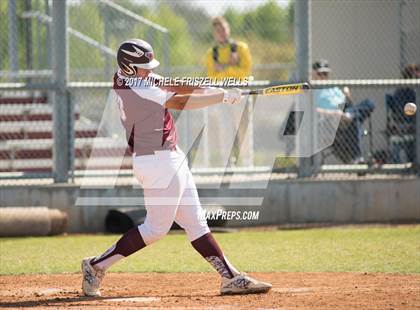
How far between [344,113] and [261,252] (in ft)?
12.9

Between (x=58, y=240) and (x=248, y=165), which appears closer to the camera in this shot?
(x=58, y=240)

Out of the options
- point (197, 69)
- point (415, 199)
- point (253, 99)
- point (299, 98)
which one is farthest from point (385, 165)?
point (197, 69)

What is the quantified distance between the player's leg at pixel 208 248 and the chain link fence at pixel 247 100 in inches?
212

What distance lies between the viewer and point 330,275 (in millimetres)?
8297

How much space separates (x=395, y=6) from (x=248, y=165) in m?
4.13

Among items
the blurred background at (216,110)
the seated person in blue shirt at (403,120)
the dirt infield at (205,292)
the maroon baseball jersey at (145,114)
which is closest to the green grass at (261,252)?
the dirt infield at (205,292)

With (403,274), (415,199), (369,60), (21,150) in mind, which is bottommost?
(403,274)

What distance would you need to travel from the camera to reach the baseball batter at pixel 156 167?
23.7 ft

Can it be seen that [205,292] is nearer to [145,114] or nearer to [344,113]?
[145,114]

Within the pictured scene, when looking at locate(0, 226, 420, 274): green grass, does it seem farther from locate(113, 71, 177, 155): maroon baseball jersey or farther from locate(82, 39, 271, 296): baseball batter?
locate(113, 71, 177, 155): maroon baseball jersey

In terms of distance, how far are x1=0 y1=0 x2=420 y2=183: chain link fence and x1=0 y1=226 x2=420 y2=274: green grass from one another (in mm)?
1542

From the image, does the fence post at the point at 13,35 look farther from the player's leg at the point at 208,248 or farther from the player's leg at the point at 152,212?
the player's leg at the point at 208,248

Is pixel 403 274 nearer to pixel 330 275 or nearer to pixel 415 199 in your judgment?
pixel 330 275

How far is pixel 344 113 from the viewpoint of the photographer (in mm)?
13352
